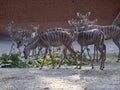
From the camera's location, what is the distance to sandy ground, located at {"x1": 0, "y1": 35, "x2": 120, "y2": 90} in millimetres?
9125

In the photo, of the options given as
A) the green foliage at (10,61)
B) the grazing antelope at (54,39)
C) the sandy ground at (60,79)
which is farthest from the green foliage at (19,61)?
the sandy ground at (60,79)

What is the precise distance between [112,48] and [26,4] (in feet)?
18.8

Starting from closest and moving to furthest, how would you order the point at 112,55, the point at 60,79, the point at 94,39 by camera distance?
the point at 60,79 → the point at 94,39 → the point at 112,55

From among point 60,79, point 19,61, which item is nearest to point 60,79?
point 60,79

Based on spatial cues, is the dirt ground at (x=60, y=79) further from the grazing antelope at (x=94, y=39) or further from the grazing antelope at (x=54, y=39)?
the grazing antelope at (x=54, y=39)

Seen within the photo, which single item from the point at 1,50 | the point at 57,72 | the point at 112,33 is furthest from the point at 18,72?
the point at 1,50

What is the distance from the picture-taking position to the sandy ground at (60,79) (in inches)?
359

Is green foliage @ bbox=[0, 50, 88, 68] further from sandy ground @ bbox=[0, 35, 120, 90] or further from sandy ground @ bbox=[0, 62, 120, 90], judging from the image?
sandy ground @ bbox=[0, 62, 120, 90]

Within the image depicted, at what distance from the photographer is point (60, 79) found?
997 centimetres

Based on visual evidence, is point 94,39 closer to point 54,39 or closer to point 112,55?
point 54,39

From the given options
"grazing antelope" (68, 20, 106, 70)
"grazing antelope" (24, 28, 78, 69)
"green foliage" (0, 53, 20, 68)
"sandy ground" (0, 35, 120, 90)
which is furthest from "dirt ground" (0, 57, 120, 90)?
"green foliage" (0, 53, 20, 68)

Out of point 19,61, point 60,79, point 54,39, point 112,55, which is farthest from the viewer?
point 112,55

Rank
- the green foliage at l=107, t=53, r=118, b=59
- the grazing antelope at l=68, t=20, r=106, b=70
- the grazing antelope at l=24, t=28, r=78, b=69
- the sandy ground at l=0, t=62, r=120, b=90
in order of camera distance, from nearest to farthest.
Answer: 1. the sandy ground at l=0, t=62, r=120, b=90
2. the grazing antelope at l=68, t=20, r=106, b=70
3. the grazing antelope at l=24, t=28, r=78, b=69
4. the green foliage at l=107, t=53, r=118, b=59

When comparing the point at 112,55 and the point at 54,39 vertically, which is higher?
the point at 54,39
